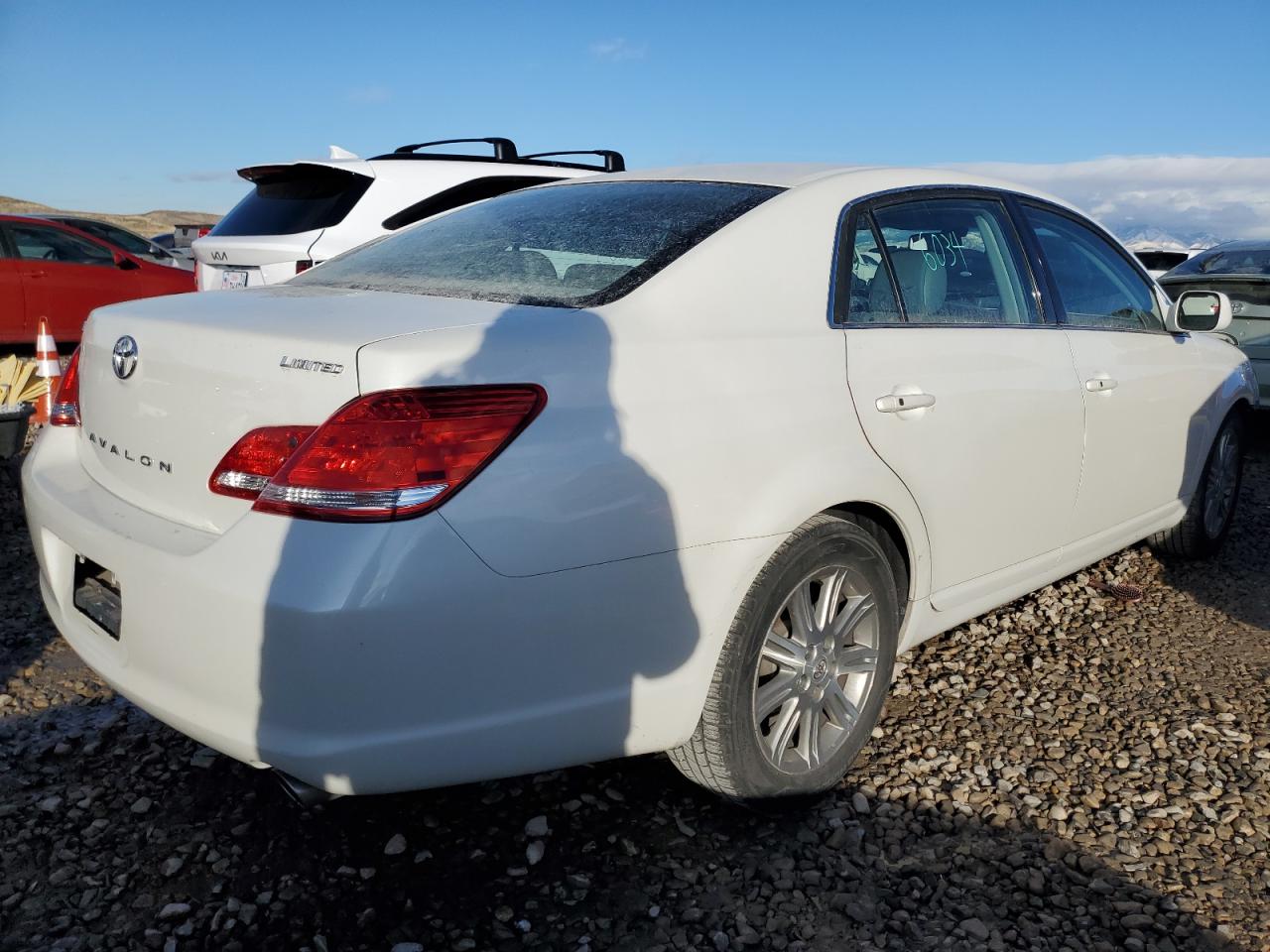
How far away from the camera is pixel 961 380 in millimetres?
2902

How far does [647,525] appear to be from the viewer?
6.93 feet

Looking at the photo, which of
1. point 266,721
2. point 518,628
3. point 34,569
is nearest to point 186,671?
point 266,721

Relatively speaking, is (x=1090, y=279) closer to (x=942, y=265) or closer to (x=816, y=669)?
(x=942, y=265)

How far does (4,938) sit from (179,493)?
40.4 inches

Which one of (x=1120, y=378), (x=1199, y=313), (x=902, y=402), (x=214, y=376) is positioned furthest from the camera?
(x=1199, y=313)

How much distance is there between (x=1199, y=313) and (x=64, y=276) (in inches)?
410

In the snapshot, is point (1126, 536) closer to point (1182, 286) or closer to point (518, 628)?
point (518, 628)

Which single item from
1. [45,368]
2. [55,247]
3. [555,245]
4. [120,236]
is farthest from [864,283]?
[120,236]

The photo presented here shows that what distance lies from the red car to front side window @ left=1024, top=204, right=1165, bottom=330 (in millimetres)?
9655

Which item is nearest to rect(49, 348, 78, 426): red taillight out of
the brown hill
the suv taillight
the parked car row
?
the suv taillight

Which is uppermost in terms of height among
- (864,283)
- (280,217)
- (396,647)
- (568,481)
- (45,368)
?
(280,217)

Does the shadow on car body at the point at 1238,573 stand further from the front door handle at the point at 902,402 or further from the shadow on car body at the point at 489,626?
the shadow on car body at the point at 489,626

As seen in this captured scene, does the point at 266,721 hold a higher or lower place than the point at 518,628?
lower

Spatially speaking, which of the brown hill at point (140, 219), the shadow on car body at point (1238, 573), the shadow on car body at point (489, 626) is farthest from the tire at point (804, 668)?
the brown hill at point (140, 219)
